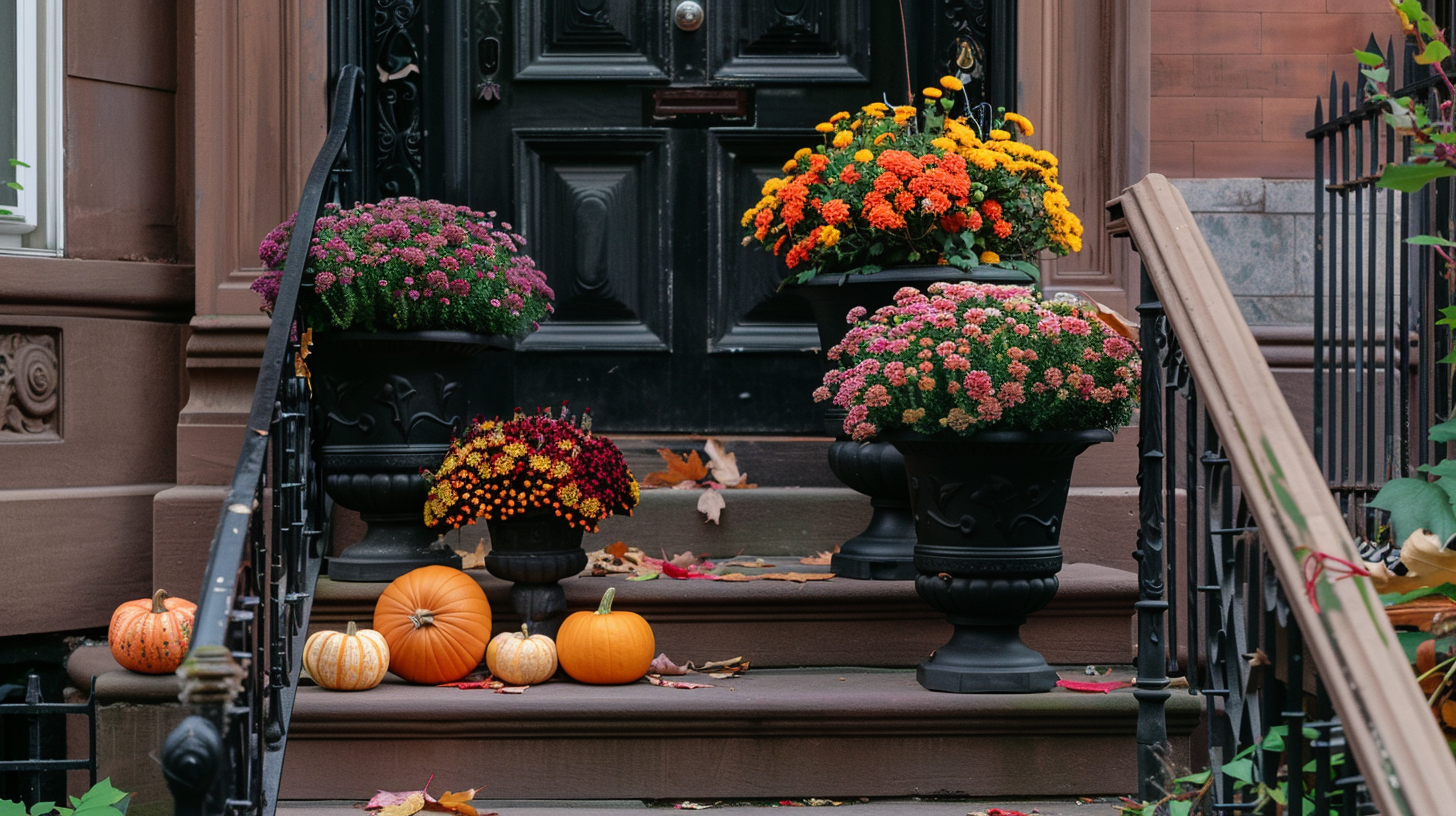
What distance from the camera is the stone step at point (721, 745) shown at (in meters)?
2.80

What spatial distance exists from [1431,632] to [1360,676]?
2.38 ft

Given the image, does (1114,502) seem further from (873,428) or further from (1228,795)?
(1228,795)

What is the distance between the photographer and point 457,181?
4363 millimetres

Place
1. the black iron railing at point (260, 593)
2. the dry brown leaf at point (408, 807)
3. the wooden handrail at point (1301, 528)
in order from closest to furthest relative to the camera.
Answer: the wooden handrail at point (1301, 528) < the black iron railing at point (260, 593) < the dry brown leaf at point (408, 807)

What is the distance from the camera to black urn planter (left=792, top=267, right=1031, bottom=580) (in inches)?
133

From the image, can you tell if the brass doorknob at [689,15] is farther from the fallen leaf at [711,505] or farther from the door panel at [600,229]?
the fallen leaf at [711,505]

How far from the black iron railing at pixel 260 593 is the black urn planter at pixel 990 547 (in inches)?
54.0

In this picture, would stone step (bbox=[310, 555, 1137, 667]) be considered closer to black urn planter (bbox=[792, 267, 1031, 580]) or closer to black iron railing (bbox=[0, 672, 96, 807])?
black urn planter (bbox=[792, 267, 1031, 580])

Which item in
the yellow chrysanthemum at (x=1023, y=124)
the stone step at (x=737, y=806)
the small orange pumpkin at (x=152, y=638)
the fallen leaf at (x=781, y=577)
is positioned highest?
the yellow chrysanthemum at (x=1023, y=124)

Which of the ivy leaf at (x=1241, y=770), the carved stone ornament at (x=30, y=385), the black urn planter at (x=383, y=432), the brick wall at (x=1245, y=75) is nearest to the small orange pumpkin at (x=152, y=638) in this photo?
the black urn planter at (x=383, y=432)

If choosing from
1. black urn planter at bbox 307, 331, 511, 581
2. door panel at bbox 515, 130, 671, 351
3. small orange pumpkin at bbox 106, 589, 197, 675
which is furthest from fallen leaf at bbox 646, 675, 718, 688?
door panel at bbox 515, 130, 671, 351

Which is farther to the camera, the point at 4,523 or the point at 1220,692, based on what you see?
the point at 4,523

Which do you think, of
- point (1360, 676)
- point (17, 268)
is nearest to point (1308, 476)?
point (1360, 676)

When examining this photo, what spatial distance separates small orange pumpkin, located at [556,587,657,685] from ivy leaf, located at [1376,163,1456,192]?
1.84 metres
